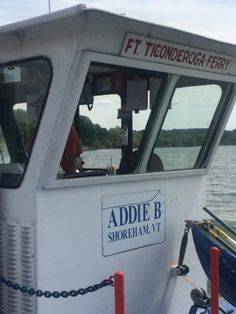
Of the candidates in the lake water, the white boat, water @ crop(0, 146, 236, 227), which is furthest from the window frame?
the lake water

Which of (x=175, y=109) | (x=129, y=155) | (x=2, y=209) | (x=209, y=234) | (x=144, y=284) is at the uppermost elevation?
(x=175, y=109)

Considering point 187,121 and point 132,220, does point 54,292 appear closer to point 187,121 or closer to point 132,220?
point 132,220

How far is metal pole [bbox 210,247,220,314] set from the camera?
378 centimetres

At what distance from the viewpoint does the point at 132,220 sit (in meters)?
4.08

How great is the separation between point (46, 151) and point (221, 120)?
6.78 feet

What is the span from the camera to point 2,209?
369 centimetres

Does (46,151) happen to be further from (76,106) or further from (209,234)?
(209,234)

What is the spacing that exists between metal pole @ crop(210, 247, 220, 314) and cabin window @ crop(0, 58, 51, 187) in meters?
1.46

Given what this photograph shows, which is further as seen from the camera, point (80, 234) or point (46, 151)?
point (80, 234)

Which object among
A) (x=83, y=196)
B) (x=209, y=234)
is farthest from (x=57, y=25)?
(x=209, y=234)

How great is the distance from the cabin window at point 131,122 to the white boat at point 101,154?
1cm

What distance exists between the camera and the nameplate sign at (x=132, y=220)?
3.88 m

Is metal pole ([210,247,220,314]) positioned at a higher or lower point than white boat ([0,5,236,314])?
lower

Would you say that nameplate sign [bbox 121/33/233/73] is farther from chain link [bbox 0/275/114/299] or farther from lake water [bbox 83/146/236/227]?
lake water [bbox 83/146/236/227]
